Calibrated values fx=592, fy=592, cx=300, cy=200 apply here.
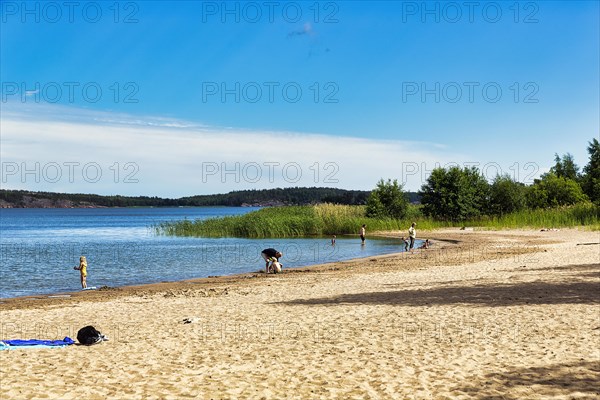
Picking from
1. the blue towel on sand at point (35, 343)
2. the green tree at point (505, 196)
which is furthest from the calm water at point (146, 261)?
the green tree at point (505, 196)

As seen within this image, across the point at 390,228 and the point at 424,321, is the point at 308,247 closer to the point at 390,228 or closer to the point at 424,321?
the point at 390,228

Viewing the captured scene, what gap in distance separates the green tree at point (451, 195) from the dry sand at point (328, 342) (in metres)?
50.5

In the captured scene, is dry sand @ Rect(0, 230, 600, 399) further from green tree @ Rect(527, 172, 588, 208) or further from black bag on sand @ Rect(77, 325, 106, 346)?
green tree @ Rect(527, 172, 588, 208)

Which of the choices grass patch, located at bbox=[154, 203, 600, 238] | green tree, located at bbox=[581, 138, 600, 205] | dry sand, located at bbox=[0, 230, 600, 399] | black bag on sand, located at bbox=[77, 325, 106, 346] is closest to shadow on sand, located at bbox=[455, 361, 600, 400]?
dry sand, located at bbox=[0, 230, 600, 399]

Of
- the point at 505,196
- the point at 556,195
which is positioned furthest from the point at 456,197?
the point at 556,195

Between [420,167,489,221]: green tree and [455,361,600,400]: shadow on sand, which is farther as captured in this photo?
[420,167,489,221]: green tree

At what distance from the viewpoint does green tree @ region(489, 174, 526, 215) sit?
73562 millimetres

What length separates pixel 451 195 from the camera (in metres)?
70.6

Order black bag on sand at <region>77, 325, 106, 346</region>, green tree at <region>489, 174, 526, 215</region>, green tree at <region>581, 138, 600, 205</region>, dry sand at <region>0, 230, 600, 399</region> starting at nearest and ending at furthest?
1. dry sand at <region>0, 230, 600, 399</region>
2. black bag on sand at <region>77, 325, 106, 346</region>
3. green tree at <region>489, 174, 526, 215</region>
4. green tree at <region>581, 138, 600, 205</region>

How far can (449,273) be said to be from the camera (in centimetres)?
2370

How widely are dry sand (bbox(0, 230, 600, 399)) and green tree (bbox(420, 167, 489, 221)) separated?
5049 centimetres

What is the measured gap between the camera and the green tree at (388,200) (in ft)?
236

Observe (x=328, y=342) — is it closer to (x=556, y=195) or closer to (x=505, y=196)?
(x=505, y=196)

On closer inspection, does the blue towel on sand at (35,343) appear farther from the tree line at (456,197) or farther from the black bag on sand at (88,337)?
the tree line at (456,197)
